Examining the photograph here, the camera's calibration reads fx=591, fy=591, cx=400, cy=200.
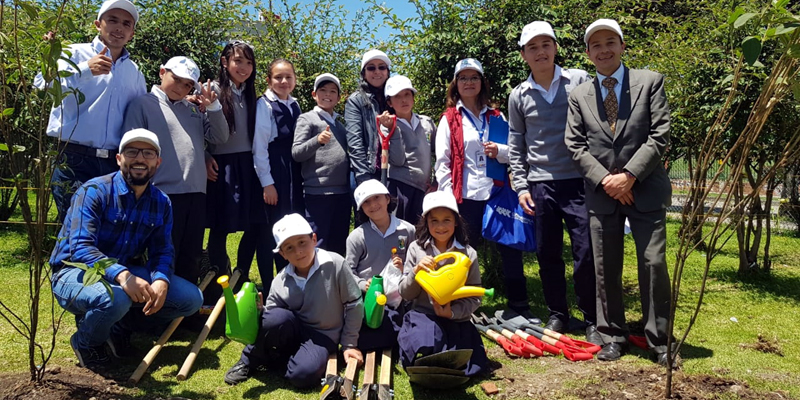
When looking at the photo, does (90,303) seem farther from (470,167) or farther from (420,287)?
(470,167)

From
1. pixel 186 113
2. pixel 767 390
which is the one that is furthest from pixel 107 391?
pixel 767 390

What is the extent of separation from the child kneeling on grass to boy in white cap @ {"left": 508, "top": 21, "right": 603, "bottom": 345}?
0.76 m

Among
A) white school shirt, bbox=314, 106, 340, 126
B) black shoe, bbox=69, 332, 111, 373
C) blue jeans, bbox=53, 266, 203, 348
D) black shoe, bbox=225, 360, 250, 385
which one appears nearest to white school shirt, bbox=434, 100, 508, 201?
white school shirt, bbox=314, 106, 340, 126

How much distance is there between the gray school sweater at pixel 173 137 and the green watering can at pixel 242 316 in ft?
3.37

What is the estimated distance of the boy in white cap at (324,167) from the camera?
4.81m

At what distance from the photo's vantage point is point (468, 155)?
15.7ft

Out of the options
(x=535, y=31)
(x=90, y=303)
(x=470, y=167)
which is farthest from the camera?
(x=470, y=167)

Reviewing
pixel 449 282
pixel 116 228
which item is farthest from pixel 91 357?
pixel 449 282

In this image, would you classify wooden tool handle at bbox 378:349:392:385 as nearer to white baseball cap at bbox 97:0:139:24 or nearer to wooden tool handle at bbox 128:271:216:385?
wooden tool handle at bbox 128:271:216:385

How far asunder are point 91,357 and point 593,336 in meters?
3.32

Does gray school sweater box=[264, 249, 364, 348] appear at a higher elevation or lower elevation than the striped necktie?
lower

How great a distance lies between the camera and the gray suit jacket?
151 inches

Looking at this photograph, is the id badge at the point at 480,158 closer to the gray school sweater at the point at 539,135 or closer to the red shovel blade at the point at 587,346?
the gray school sweater at the point at 539,135

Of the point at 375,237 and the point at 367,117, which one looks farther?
the point at 367,117
